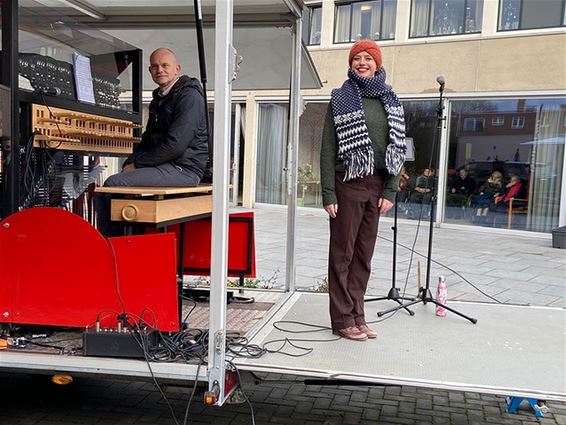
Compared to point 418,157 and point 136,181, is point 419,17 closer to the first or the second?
point 418,157

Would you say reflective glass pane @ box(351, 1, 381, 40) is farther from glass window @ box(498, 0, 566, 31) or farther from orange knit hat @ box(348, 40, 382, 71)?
orange knit hat @ box(348, 40, 382, 71)

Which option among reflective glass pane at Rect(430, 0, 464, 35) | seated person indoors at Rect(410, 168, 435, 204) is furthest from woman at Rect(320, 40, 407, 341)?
reflective glass pane at Rect(430, 0, 464, 35)

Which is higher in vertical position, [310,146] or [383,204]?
[310,146]

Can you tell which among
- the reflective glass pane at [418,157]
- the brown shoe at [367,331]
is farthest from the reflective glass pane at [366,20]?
the brown shoe at [367,331]

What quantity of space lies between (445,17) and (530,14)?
188 cm

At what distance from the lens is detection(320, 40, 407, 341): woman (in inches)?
137

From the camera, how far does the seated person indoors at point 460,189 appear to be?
529 inches

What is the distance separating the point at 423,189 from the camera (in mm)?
12758

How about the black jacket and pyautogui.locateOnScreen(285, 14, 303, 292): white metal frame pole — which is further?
pyautogui.locateOnScreen(285, 14, 303, 292): white metal frame pole

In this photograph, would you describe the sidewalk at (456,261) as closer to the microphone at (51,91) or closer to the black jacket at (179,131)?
the black jacket at (179,131)

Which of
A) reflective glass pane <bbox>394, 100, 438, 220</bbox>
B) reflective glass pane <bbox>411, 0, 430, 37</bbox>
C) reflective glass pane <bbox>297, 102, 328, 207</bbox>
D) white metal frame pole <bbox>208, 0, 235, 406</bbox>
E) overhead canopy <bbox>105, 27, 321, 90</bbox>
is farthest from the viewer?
reflective glass pane <bbox>297, 102, 328, 207</bbox>

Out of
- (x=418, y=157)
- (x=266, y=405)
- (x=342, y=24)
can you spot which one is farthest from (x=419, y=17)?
(x=266, y=405)

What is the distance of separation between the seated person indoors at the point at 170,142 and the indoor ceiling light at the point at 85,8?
980 millimetres

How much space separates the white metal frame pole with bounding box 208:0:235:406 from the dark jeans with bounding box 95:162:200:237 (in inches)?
34.6
